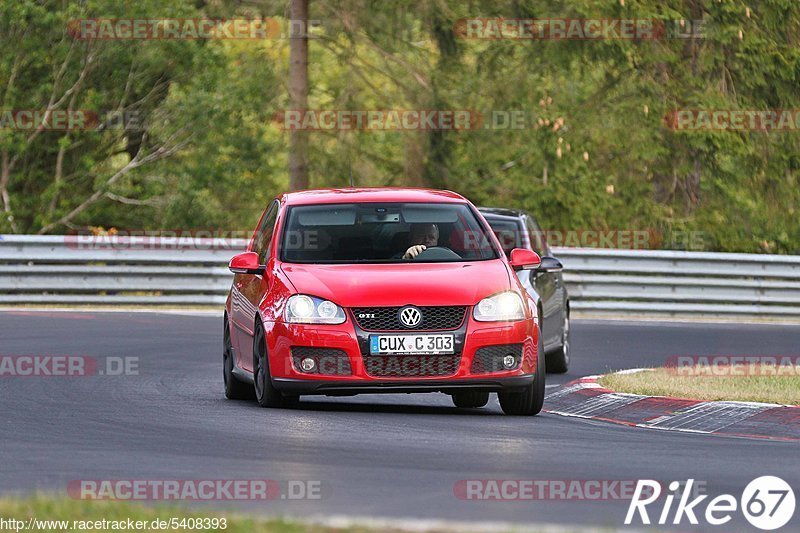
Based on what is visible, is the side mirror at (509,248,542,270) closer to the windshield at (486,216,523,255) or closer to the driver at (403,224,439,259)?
the driver at (403,224,439,259)

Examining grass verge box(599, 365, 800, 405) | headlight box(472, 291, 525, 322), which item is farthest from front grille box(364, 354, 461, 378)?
grass verge box(599, 365, 800, 405)

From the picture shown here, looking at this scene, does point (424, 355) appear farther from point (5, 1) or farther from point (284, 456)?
point (5, 1)

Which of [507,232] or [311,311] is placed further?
[507,232]

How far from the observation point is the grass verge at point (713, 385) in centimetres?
1393

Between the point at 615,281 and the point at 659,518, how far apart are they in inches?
762

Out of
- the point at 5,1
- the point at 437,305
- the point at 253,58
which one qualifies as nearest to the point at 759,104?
the point at 253,58

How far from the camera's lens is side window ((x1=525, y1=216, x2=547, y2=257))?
58.0 feet

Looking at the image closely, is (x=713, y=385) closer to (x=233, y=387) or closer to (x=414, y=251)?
(x=414, y=251)

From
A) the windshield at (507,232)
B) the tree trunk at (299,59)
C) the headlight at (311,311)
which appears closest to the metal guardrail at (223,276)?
the windshield at (507,232)

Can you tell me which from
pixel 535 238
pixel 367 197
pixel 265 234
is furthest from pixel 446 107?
pixel 367 197

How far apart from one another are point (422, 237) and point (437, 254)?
0.27 m

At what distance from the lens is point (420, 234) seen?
13586 millimetres

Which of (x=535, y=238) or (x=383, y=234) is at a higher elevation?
(x=383, y=234)

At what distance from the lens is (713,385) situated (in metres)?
14.9
